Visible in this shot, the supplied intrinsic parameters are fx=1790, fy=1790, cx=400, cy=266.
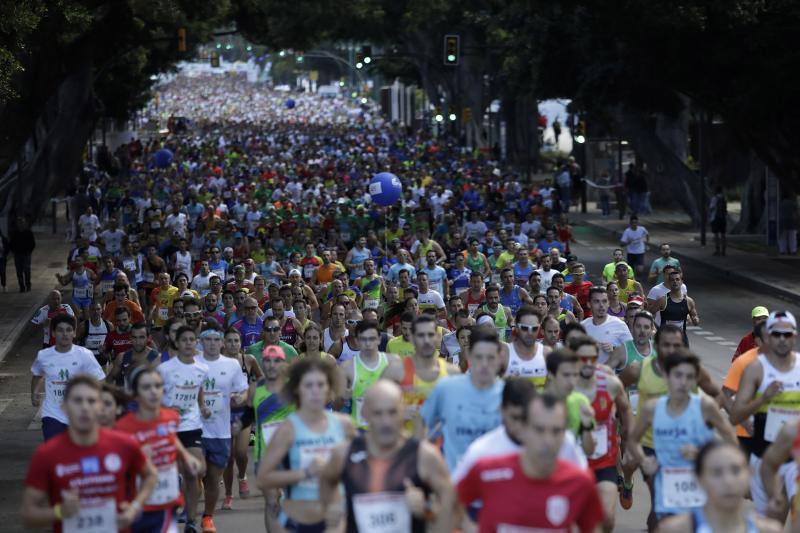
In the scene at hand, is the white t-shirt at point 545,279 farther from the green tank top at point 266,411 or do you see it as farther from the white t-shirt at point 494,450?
the white t-shirt at point 494,450

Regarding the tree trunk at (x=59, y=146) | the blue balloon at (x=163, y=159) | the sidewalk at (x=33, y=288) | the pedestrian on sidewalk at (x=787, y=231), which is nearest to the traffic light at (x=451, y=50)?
the tree trunk at (x=59, y=146)

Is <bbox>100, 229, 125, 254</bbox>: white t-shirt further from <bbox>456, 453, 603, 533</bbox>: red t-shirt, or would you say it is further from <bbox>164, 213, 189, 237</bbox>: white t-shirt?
<bbox>456, 453, 603, 533</bbox>: red t-shirt

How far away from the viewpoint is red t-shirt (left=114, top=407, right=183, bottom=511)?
10523 mm

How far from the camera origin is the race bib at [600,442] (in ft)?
39.1

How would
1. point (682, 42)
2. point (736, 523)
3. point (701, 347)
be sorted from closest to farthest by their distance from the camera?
point (736, 523) → point (701, 347) → point (682, 42)

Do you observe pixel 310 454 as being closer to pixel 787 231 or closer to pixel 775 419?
pixel 775 419

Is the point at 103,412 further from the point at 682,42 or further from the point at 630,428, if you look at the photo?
the point at 682,42

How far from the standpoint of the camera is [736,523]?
25.0 feet

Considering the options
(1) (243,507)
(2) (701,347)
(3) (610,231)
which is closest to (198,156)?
(3) (610,231)

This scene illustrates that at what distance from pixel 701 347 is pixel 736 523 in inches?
731

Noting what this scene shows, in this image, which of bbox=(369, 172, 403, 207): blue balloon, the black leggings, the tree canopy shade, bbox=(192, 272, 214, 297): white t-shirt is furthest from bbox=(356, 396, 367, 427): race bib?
the black leggings

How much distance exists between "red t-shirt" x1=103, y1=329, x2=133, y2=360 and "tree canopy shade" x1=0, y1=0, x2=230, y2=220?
849 cm

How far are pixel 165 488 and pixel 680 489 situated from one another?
9.85 feet

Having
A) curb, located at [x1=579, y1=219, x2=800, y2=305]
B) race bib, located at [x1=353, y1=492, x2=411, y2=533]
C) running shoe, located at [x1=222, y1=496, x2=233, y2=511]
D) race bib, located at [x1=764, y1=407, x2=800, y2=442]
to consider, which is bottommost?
curb, located at [x1=579, y1=219, x2=800, y2=305]
